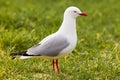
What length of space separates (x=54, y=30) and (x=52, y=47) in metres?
2.93

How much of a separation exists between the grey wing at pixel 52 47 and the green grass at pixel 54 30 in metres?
0.37

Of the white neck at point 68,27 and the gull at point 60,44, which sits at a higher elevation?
the white neck at point 68,27

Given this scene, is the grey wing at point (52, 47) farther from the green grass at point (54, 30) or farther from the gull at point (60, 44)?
the green grass at point (54, 30)

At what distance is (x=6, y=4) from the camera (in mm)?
12578

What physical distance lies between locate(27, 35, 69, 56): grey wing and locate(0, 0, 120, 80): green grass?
1.23ft

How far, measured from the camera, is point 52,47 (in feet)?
21.4

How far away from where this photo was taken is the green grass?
22.3 feet

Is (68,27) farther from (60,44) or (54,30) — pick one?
(54,30)

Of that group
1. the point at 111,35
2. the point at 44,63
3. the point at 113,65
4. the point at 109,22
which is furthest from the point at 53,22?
the point at 113,65

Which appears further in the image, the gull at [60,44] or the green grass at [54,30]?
the green grass at [54,30]

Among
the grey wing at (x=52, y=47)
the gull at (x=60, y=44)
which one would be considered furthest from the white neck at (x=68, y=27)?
the grey wing at (x=52, y=47)

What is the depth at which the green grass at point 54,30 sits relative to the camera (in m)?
6.79

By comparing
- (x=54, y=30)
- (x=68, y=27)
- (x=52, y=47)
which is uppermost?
(x=54, y=30)

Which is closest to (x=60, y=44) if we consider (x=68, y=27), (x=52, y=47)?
(x=52, y=47)
